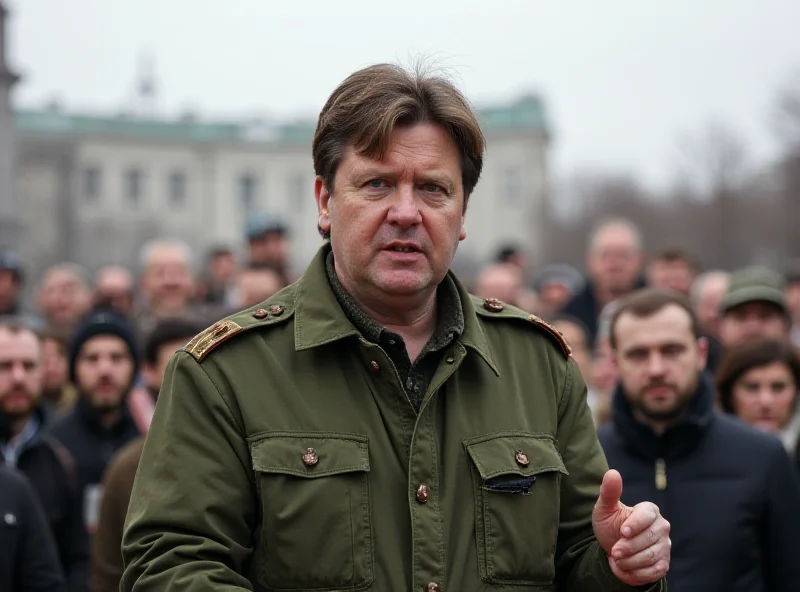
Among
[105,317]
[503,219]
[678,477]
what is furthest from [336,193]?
[503,219]

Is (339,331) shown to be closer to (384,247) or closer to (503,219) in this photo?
(384,247)

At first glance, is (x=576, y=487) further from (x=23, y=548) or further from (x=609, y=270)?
(x=609, y=270)

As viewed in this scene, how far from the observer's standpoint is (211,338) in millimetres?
2971

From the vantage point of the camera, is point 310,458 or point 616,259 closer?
point 310,458

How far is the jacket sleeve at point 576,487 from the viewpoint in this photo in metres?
3.14

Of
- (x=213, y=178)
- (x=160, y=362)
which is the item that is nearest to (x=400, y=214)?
(x=160, y=362)

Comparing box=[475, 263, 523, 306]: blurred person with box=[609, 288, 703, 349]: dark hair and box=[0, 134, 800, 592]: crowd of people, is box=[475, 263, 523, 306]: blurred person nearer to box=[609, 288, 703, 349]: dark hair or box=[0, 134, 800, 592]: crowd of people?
box=[0, 134, 800, 592]: crowd of people

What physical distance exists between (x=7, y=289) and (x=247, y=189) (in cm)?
7364

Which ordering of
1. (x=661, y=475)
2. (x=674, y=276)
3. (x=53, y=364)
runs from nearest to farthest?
(x=661, y=475)
(x=53, y=364)
(x=674, y=276)

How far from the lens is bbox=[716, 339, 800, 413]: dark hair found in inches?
238

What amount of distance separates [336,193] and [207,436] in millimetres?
723

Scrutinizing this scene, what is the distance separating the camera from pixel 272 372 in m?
2.95

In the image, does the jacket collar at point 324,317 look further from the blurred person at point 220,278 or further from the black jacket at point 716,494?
the blurred person at point 220,278

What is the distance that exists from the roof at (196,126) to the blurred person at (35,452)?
69275mm
